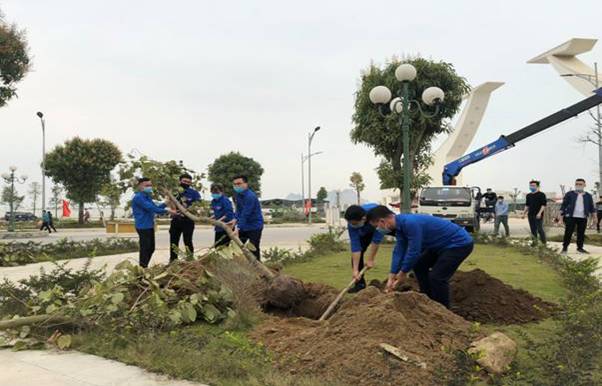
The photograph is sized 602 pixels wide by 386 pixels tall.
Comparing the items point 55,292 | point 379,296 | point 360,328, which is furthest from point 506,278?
point 55,292

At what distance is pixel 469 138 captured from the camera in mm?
54000

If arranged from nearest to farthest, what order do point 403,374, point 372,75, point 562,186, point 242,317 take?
point 403,374
point 242,317
point 372,75
point 562,186

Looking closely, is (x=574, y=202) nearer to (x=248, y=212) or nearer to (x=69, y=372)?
(x=248, y=212)

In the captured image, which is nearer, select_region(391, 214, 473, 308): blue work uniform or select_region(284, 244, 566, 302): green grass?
select_region(391, 214, 473, 308): blue work uniform

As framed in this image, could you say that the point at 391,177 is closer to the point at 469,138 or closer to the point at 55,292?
the point at 55,292

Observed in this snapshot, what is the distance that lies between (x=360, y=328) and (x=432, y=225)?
1.57m

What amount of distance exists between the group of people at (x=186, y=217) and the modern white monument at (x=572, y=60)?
40.3 m

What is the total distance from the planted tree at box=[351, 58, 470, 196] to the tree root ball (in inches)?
822

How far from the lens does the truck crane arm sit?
61.6ft

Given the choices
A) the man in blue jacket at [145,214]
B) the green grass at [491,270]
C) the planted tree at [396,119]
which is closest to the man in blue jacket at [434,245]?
the green grass at [491,270]

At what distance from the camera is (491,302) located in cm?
591

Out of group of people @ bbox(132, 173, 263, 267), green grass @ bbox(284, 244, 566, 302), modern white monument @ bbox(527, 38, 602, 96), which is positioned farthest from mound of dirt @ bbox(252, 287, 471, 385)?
modern white monument @ bbox(527, 38, 602, 96)

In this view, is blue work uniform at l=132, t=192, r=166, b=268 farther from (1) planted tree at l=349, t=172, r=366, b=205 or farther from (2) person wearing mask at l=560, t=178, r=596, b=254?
(1) planted tree at l=349, t=172, r=366, b=205

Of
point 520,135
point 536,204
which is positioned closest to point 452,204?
point 520,135
